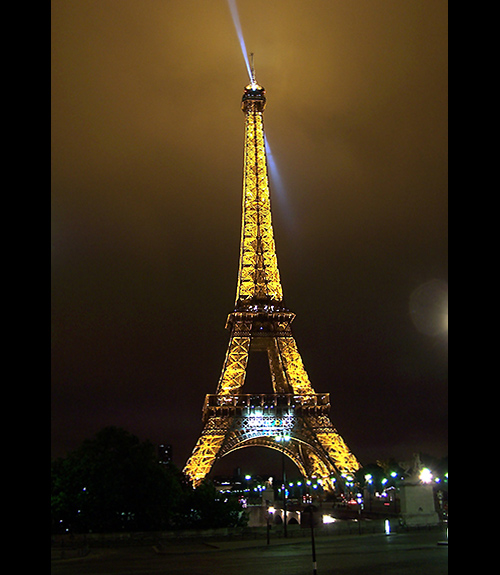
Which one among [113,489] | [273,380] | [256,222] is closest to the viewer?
[113,489]

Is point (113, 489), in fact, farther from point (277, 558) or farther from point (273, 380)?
Result: point (273, 380)

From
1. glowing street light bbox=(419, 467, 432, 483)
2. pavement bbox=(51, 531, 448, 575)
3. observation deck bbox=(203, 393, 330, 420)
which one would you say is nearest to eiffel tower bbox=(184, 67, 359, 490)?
observation deck bbox=(203, 393, 330, 420)

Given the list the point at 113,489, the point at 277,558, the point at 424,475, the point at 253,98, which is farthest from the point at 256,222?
the point at 277,558

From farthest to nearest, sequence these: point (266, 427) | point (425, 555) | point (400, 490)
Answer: point (266, 427)
point (400, 490)
point (425, 555)

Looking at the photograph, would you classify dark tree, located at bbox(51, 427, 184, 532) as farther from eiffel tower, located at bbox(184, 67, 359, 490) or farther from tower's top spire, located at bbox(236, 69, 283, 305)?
tower's top spire, located at bbox(236, 69, 283, 305)

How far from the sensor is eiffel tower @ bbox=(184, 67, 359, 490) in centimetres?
6281

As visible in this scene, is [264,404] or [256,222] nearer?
[264,404]

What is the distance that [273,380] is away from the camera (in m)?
73.6

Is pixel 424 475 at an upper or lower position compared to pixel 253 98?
lower

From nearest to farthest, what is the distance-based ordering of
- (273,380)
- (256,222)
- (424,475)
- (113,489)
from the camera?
(113,489) → (424,475) → (256,222) → (273,380)

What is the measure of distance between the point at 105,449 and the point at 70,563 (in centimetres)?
1316
